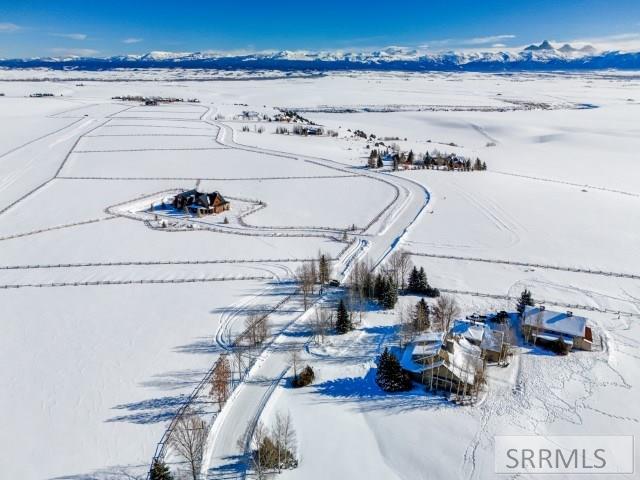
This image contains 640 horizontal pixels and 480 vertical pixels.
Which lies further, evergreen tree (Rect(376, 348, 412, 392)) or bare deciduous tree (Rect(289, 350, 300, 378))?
bare deciduous tree (Rect(289, 350, 300, 378))

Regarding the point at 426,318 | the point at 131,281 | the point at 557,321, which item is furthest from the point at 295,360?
the point at 131,281

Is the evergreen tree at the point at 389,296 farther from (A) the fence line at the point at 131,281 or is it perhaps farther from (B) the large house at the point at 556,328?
(A) the fence line at the point at 131,281

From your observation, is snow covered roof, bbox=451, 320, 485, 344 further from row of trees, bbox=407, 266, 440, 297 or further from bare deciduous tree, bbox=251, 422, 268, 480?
bare deciduous tree, bbox=251, 422, 268, 480

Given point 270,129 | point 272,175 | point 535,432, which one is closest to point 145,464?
point 535,432

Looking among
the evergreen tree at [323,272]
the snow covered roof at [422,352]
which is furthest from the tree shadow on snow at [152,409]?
the evergreen tree at [323,272]

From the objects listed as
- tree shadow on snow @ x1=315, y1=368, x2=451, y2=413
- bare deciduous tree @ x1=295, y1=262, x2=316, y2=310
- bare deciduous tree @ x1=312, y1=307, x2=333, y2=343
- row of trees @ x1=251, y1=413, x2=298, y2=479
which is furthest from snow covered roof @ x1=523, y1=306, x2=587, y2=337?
row of trees @ x1=251, y1=413, x2=298, y2=479

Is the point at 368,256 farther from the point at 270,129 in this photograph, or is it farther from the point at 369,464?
the point at 270,129

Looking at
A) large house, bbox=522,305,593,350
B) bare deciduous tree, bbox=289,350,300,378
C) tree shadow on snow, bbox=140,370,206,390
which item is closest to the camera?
tree shadow on snow, bbox=140,370,206,390
